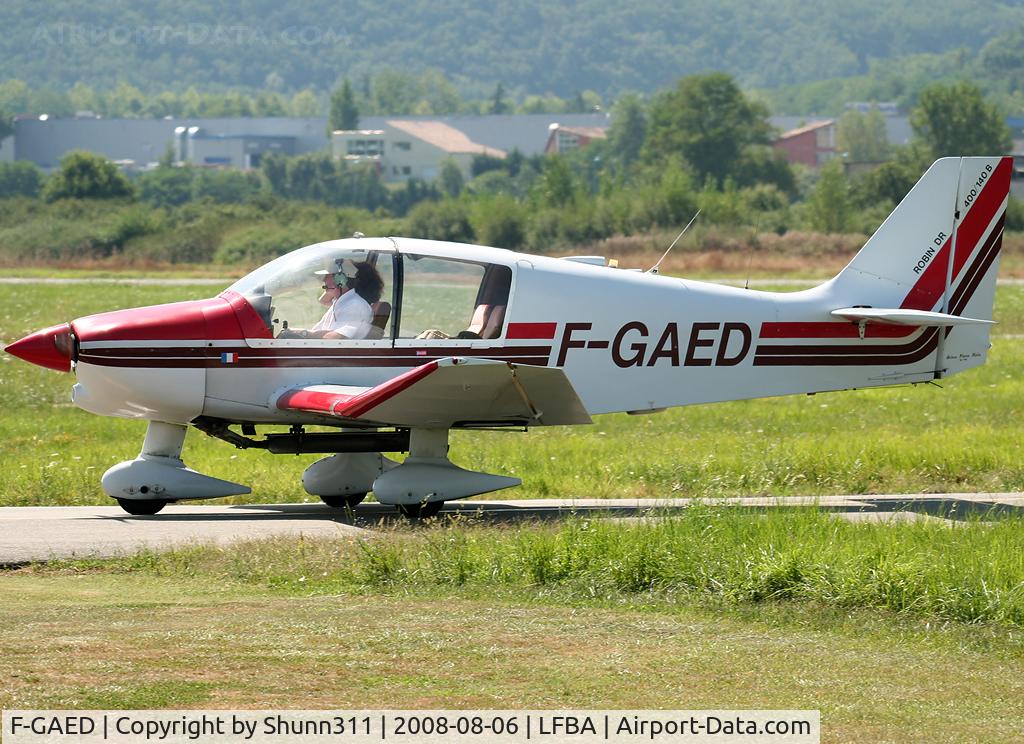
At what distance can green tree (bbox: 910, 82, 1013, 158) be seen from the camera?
9712 centimetres

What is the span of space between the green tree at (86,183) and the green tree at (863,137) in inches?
4158

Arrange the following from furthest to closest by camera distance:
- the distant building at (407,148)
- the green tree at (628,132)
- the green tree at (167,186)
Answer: the distant building at (407,148)
the green tree at (628,132)
the green tree at (167,186)

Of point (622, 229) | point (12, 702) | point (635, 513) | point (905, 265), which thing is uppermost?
point (905, 265)

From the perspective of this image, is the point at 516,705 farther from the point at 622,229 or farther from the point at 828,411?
Answer: the point at 622,229

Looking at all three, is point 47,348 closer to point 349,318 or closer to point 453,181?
point 349,318

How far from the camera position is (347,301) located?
37.4ft

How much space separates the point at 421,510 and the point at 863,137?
577 feet

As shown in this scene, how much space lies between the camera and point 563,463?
14406mm

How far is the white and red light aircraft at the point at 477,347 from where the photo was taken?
11.0m

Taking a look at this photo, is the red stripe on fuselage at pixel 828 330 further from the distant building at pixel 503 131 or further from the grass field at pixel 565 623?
the distant building at pixel 503 131

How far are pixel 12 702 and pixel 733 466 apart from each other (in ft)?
29.5

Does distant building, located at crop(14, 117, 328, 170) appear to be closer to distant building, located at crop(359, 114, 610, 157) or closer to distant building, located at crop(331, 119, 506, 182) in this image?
distant building, located at crop(331, 119, 506, 182)

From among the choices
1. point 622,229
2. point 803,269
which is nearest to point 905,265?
point 803,269
